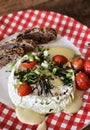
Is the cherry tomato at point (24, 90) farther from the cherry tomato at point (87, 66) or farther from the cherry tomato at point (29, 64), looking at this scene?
the cherry tomato at point (87, 66)

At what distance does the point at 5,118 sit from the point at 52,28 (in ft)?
2.51

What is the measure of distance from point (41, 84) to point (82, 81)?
0.27 m

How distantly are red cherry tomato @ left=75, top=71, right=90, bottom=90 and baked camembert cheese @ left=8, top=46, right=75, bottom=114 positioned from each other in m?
0.05

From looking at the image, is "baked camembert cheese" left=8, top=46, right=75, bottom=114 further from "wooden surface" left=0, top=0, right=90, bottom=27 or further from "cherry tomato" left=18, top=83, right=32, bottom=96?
"wooden surface" left=0, top=0, right=90, bottom=27

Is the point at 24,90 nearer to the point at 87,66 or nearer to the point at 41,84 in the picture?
the point at 41,84

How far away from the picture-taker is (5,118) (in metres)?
2.29

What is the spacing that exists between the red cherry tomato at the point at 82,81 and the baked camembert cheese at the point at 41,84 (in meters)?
0.05

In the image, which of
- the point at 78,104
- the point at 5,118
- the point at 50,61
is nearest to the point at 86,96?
the point at 78,104

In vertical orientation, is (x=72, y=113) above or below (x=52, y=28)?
below

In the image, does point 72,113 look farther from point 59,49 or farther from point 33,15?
point 33,15

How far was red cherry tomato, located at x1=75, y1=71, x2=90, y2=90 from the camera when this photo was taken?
2420 mm

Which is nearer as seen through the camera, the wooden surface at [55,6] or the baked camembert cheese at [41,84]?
the baked camembert cheese at [41,84]

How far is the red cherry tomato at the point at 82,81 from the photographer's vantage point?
2420mm

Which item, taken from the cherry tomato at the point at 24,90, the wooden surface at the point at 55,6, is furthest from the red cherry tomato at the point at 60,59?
the wooden surface at the point at 55,6
